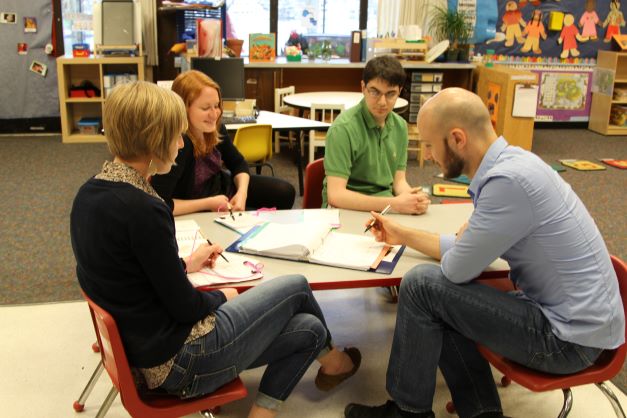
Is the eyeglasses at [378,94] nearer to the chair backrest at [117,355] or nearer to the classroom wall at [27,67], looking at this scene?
the chair backrest at [117,355]

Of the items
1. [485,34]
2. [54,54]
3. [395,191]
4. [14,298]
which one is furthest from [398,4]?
[14,298]

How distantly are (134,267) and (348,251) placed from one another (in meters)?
0.72

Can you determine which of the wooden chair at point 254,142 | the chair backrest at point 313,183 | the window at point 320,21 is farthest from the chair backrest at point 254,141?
the window at point 320,21

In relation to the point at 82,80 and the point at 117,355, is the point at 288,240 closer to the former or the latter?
the point at 117,355

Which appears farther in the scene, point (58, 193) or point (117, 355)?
point (58, 193)

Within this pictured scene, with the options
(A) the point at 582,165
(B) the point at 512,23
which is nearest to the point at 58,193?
(A) the point at 582,165

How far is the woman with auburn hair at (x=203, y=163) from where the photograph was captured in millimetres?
2477

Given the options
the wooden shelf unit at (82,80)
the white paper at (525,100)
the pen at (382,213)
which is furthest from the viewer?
the wooden shelf unit at (82,80)

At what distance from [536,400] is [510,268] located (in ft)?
2.41

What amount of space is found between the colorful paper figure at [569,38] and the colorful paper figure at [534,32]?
0.24m

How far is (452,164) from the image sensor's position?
6.05ft

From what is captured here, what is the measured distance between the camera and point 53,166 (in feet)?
18.8

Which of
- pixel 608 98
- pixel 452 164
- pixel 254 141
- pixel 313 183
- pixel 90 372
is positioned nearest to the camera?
pixel 452 164

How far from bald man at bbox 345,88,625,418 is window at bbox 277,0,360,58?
5.80 meters
